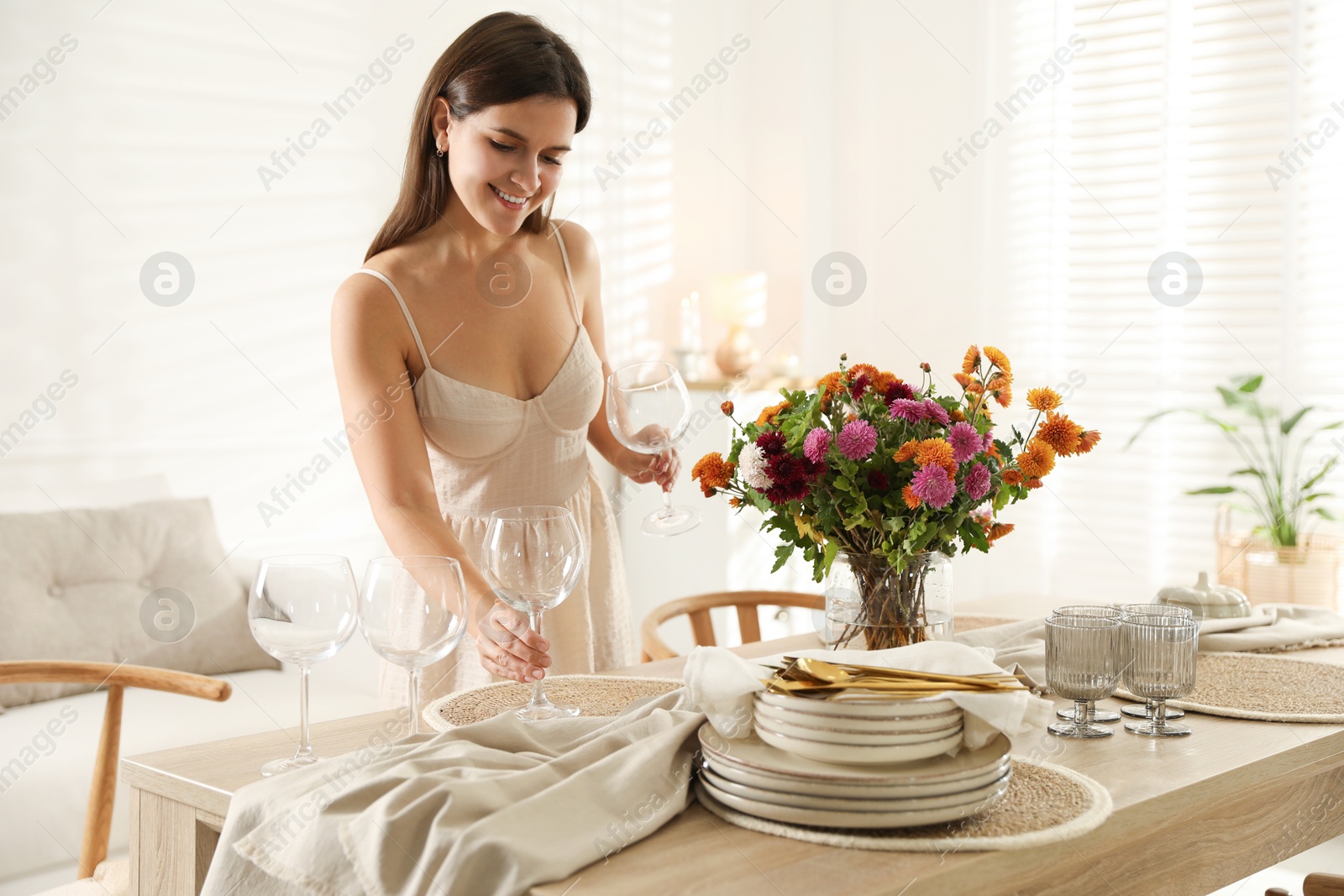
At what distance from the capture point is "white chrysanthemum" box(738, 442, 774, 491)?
1.38m

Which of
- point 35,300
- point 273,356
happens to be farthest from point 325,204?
point 35,300

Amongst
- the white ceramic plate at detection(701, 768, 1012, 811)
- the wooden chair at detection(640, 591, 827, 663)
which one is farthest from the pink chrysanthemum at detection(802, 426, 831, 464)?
the wooden chair at detection(640, 591, 827, 663)

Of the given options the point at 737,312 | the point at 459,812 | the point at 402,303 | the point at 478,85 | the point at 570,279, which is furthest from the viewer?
the point at 737,312

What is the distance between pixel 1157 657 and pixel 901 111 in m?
3.27

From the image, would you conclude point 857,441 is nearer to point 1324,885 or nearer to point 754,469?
point 754,469

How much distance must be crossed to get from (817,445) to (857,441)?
4 cm

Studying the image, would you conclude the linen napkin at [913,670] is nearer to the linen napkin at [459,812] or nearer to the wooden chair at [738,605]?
the linen napkin at [459,812]

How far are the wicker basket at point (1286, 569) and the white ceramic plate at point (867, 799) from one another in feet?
8.99

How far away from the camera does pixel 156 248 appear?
A: 134 inches

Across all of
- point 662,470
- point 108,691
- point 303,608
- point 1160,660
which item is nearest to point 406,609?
point 303,608

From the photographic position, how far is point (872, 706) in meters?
1.04

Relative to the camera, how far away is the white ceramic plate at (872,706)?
1036 millimetres

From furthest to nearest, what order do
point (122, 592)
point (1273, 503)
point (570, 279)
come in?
point (1273, 503) < point (122, 592) < point (570, 279)

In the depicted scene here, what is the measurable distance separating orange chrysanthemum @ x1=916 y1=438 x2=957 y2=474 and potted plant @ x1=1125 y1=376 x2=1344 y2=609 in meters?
2.57
